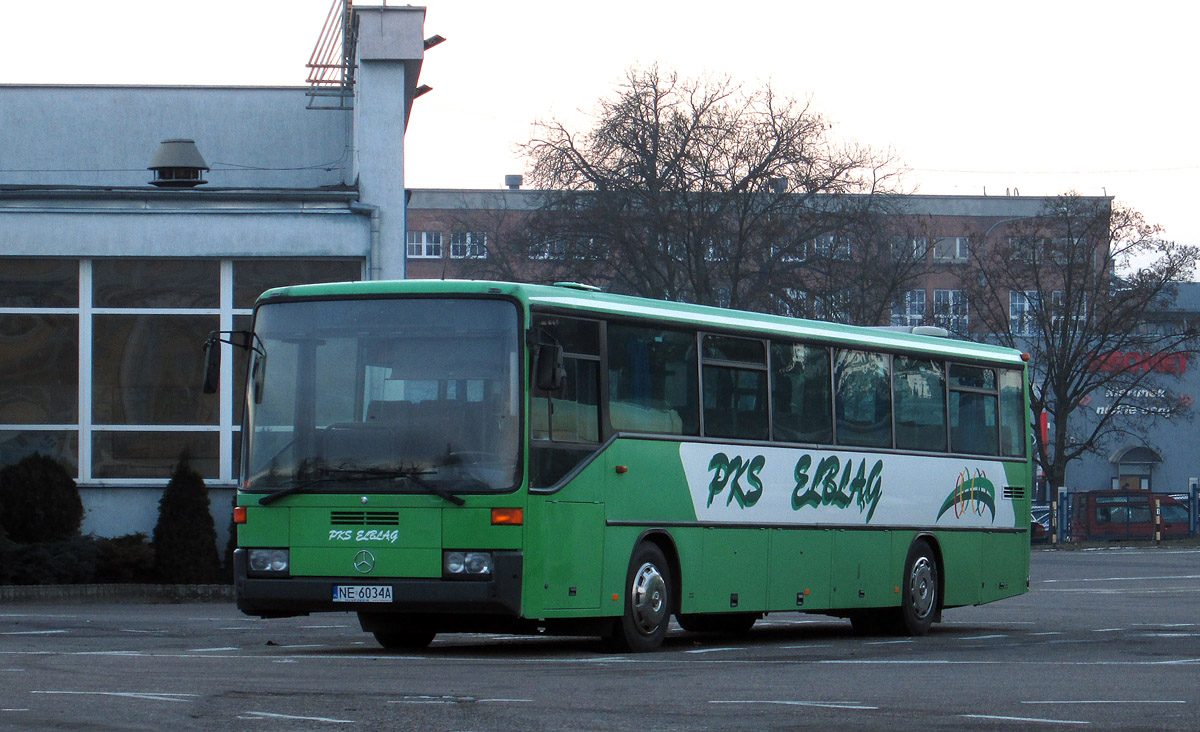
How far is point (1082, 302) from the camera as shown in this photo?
202 ft

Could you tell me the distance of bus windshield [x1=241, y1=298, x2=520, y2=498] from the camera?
13445 millimetres

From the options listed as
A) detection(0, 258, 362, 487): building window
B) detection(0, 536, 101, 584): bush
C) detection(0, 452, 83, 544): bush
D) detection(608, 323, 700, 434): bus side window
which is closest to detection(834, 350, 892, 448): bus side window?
detection(608, 323, 700, 434): bus side window

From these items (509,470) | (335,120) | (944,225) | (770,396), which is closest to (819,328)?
(770,396)

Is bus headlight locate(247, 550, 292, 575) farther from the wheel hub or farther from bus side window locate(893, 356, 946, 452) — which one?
bus side window locate(893, 356, 946, 452)

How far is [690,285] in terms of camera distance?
49500 mm

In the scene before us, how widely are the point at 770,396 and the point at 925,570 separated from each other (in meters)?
3.43

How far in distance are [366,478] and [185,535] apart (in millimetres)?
12058

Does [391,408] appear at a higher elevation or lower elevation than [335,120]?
lower

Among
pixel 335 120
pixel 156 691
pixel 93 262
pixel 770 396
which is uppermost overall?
pixel 335 120

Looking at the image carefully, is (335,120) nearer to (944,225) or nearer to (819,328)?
(819,328)

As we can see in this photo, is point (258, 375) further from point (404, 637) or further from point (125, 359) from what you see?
point (125, 359)

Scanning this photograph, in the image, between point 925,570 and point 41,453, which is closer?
point 925,570

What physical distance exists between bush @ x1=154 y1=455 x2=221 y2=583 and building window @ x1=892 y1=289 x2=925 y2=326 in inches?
1184

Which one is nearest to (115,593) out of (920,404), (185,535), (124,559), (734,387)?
(124,559)
